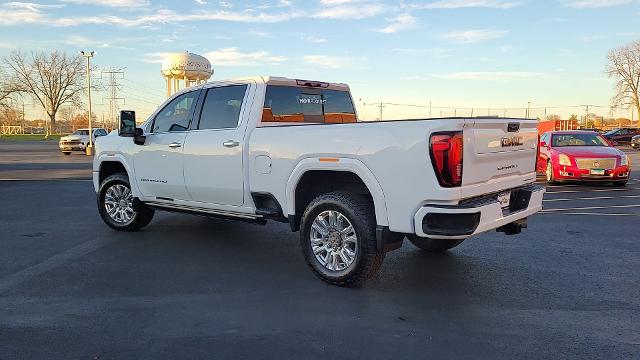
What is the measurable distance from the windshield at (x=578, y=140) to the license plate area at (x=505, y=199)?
9.83m

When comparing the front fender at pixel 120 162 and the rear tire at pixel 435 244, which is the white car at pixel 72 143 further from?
the rear tire at pixel 435 244

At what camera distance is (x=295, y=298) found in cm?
445

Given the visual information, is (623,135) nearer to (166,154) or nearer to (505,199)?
(505,199)

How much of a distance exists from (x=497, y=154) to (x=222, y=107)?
3.23 meters

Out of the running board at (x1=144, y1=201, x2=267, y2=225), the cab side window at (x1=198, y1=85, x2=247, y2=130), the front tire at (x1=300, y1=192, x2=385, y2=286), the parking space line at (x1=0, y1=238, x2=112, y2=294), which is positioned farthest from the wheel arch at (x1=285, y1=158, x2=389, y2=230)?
the parking space line at (x1=0, y1=238, x2=112, y2=294)

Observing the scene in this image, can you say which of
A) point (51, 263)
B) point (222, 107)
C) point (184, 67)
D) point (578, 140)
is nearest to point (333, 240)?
point (222, 107)

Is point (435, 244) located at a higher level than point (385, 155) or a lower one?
lower

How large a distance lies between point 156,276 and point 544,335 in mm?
3602

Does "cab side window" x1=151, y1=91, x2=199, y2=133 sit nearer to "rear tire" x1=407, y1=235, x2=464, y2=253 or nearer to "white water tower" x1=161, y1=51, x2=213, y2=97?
"rear tire" x1=407, y1=235, x2=464, y2=253

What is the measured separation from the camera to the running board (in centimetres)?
563

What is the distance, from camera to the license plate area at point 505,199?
4.64 metres

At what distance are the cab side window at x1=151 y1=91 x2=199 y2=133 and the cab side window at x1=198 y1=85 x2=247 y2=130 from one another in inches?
10.8

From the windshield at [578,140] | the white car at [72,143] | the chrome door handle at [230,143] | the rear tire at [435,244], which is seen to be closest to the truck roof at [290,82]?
the chrome door handle at [230,143]

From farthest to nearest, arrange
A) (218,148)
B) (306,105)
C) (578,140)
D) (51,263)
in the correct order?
(578,140)
(306,105)
(218,148)
(51,263)
